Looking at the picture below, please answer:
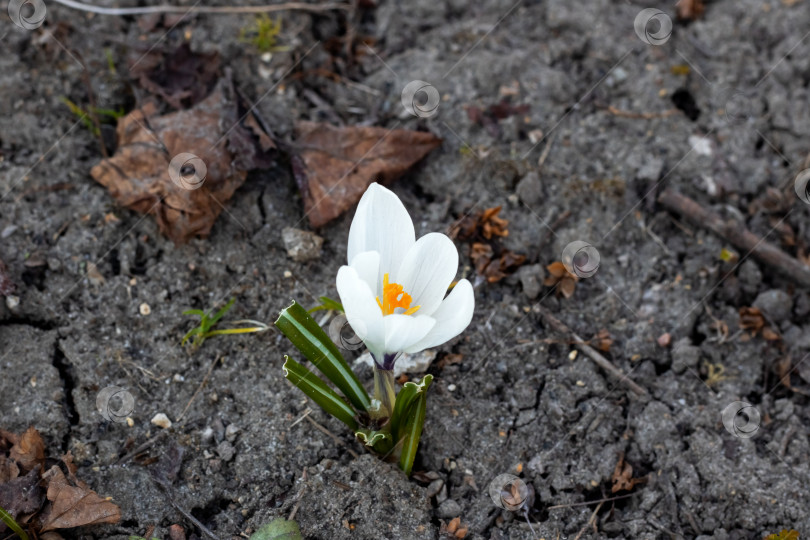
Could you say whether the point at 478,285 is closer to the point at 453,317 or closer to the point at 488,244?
the point at 488,244

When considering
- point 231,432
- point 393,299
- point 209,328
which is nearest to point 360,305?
point 393,299

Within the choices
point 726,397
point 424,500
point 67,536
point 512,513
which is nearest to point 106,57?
point 67,536

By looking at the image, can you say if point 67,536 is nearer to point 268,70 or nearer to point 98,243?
point 98,243

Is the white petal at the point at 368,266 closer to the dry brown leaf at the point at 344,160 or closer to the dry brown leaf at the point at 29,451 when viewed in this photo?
the dry brown leaf at the point at 344,160

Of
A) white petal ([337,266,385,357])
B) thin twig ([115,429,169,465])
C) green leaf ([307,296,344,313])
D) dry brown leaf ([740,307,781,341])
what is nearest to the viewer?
white petal ([337,266,385,357])

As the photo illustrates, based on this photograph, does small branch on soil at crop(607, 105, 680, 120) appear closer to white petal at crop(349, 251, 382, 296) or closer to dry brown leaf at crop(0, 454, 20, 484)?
white petal at crop(349, 251, 382, 296)

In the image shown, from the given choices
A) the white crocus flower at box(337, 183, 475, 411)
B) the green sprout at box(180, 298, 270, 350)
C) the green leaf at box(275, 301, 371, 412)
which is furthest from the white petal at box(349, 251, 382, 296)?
the green sprout at box(180, 298, 270, 350)
